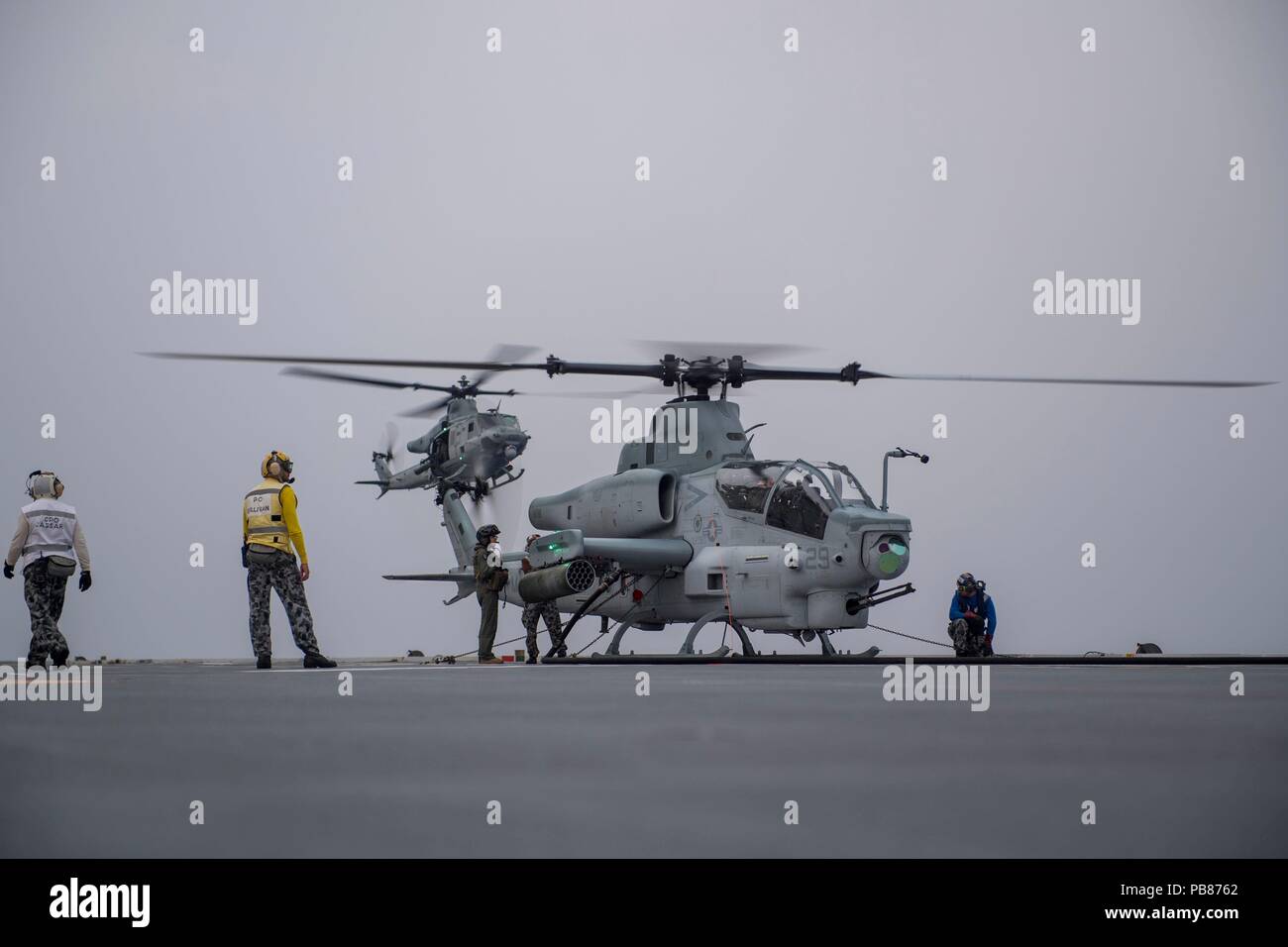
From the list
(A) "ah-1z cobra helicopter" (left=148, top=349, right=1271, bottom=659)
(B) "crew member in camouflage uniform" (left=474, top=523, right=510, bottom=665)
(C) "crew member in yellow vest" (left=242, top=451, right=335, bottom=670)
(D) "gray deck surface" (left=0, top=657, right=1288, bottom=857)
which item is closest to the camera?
(D) "gray deck surface" (left=0, top=657, right=1288, bottom=857)

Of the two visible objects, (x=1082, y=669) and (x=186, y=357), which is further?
(x=186, y=357)

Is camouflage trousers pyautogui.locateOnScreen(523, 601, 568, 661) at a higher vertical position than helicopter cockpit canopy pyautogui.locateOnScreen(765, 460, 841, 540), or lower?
lower

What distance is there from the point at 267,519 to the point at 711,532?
880 centimetres

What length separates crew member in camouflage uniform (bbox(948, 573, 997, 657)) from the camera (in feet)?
67.2

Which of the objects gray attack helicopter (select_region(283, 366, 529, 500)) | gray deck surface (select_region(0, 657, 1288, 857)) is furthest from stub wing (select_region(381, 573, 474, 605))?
gray deck surface (select_region(0, 657, 1288, 857))

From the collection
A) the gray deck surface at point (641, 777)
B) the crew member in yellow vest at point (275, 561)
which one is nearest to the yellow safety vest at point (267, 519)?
the crew member in yellow vest at point (275, 561)

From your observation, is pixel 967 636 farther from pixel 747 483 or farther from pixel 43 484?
pixel 43 484

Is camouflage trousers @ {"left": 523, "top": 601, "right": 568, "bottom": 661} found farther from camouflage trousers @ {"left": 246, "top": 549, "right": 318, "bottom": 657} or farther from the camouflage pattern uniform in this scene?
camouflage trousers @ {"left": 246, "top": 549, "right": 318, "bottom": 657}

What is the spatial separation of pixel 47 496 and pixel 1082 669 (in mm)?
9542

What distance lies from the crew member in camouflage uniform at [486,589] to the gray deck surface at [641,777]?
28.2 feet

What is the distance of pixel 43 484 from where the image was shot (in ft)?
47.6
